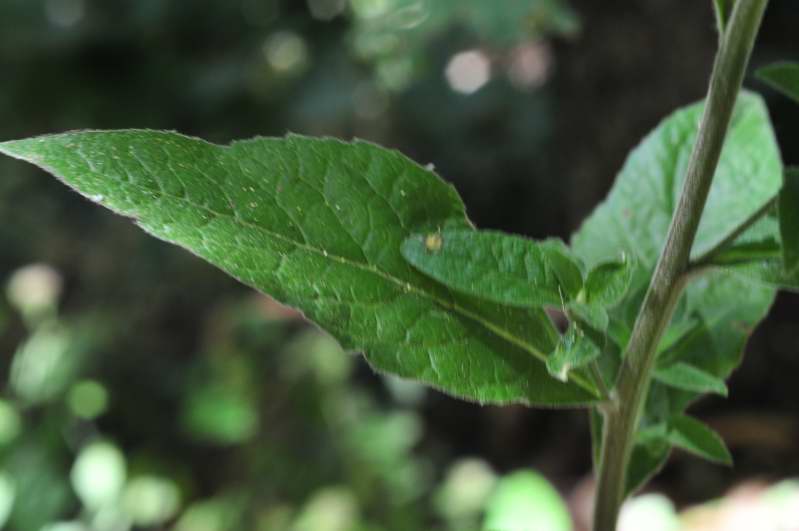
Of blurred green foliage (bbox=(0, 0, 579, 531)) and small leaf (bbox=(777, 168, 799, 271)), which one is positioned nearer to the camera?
small leaf (bbox=(777, 168, 799, 271))

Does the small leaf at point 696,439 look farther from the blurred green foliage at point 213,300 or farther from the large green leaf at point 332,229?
the blurred green foliage at point 213,300

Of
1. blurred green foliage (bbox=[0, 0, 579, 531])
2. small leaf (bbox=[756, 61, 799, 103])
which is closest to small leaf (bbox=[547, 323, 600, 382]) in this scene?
small leaf (bbox=[756, 61, 799, 103])

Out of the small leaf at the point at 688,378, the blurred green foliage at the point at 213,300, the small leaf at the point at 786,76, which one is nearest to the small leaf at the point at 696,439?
the small leaf at the point at 688,378

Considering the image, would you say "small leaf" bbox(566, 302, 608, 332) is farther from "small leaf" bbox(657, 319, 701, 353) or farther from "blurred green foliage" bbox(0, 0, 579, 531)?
"blurred green foliage" bbox(0, 0, 579, 531)

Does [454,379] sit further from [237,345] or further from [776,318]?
[776,318]

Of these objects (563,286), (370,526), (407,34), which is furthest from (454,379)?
(407,34)

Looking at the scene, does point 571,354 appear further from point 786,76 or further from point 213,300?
point 213,300
